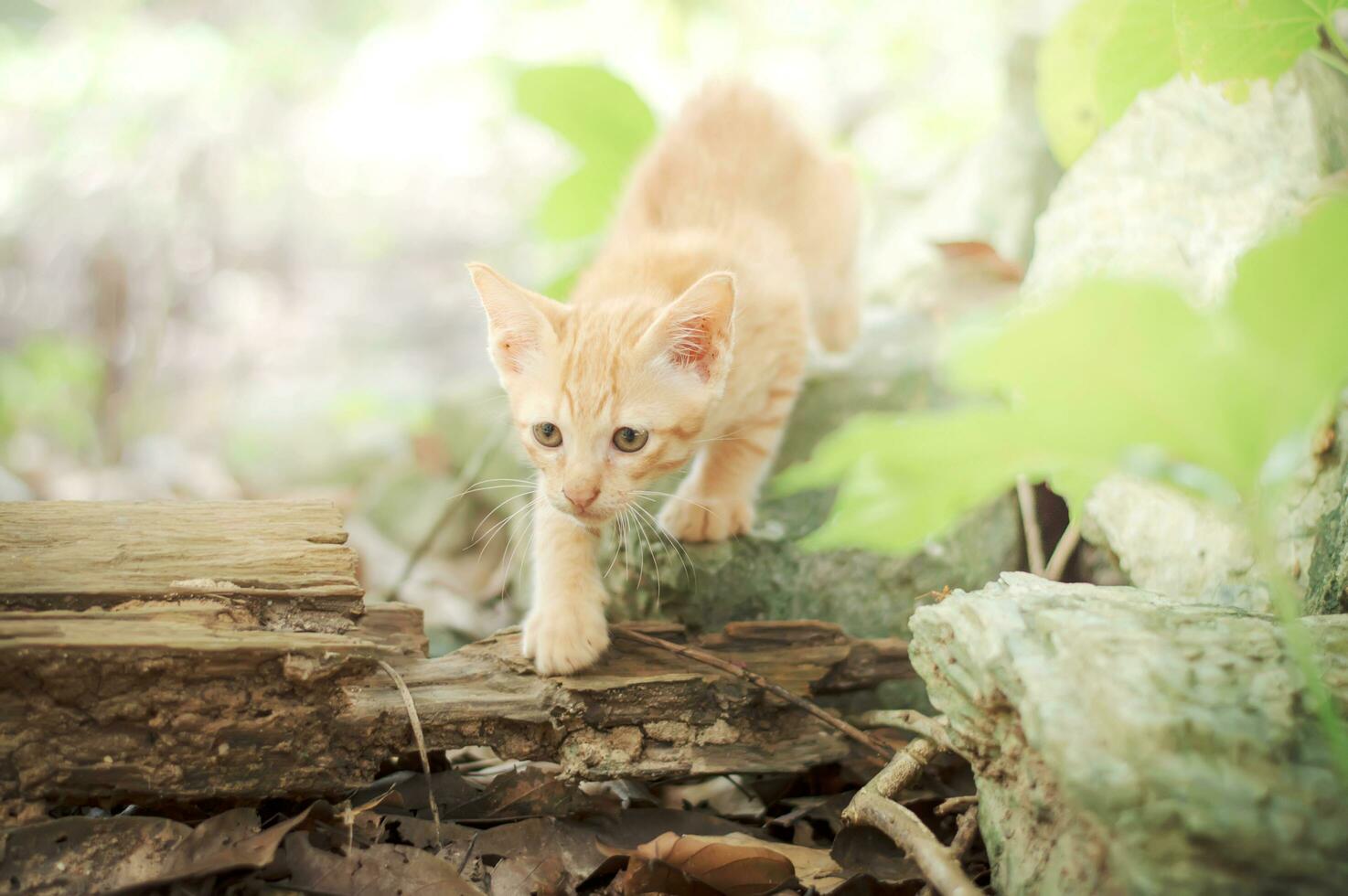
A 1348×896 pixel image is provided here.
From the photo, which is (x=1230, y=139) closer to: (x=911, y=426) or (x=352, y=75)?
(x=911, y=426)

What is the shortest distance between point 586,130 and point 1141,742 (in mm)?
2032

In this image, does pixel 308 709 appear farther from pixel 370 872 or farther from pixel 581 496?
pixel 581 496

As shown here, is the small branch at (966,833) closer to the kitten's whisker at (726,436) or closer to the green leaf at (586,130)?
the kitten's whisker at (726,436)

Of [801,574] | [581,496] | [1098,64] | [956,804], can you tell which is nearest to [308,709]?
[581,496]

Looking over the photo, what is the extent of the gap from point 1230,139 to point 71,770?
2.30 meters

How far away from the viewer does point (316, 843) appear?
1189mm

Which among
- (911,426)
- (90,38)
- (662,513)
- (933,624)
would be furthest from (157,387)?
(911,426)

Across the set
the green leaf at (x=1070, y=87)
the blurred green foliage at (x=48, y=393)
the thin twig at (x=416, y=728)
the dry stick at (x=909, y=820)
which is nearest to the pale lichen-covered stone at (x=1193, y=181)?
the green leaf at (x=1070, y=87)

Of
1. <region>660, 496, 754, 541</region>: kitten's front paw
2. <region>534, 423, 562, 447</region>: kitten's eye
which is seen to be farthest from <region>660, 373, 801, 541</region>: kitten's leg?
<region>534, 423, 562, 447</region>: kitten's eye

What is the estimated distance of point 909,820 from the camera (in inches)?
47.2

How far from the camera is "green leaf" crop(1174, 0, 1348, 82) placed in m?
1.23

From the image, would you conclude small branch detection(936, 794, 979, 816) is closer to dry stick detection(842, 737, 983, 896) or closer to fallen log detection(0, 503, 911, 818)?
dry stick detection(842, 737, 983, 896)

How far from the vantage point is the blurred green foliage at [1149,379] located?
0.64 meters

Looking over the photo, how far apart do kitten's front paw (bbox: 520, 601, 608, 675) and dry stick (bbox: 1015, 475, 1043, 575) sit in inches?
36.2
